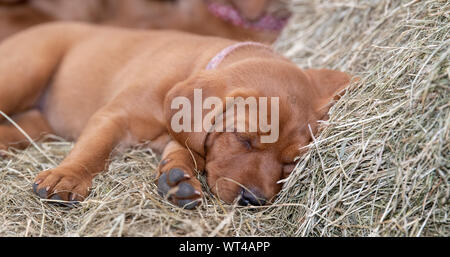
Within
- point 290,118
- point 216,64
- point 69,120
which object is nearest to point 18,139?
point 69,120

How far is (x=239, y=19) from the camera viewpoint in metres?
5.67

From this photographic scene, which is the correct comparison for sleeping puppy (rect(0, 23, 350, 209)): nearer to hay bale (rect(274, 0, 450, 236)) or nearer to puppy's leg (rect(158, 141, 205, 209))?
puppy's leg (rect(158, 141, 205, 209))

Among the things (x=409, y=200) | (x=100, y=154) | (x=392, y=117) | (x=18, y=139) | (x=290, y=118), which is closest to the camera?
(x=409, y=200)

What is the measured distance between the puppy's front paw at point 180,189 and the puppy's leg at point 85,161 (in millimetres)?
525

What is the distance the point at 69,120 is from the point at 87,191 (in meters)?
1.35

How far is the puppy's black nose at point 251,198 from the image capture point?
302cm

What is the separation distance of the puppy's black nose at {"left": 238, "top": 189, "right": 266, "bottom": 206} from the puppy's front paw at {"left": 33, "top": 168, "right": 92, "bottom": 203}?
2.95 ft

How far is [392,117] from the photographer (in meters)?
2.93

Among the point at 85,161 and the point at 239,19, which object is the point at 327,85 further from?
the point at 239,19

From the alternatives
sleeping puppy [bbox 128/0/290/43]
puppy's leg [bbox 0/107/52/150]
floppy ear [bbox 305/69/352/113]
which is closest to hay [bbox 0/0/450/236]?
floppy ear [bbox 305/69/352/113]


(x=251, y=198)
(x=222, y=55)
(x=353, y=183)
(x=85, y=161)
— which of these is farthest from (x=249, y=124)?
(x=85, y=161)

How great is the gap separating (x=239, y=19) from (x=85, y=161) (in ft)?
9.30

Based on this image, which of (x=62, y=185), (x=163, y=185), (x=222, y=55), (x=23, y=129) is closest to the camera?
(x=163, y=185)

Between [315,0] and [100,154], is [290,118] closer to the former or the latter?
[100,154]
